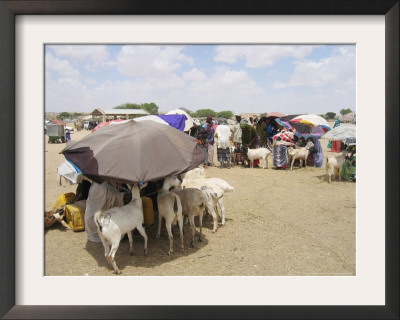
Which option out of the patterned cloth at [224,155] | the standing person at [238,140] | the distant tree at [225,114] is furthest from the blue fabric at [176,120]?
the distant tree at [225,114]

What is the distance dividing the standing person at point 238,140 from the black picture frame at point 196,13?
1079 cm

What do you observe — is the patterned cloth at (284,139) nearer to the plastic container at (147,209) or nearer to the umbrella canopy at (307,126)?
the umbrella canopy at (307,126)

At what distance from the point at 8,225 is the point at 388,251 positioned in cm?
349

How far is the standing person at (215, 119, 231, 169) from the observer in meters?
13.5

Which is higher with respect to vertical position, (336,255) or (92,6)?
(92,6)

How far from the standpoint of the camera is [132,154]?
478 cm

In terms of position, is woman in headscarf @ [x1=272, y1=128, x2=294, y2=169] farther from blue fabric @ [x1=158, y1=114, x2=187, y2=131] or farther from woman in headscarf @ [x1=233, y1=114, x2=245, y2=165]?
blue fabric @ [x1=158, y1=114, x2=187, y2=131]

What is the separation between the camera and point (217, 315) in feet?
10.2

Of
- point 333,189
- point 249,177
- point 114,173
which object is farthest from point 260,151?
point 114,173

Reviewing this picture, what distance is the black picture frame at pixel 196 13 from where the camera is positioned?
3.14m

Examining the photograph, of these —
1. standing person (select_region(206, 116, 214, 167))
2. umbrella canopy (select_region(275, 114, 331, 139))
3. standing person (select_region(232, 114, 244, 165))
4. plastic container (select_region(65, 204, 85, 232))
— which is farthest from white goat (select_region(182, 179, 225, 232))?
umbrella canopy (select_region(275, 114, 331, 139))

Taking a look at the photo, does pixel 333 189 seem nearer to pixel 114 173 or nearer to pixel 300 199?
pixel 300 199

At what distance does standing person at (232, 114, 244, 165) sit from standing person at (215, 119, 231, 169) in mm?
482

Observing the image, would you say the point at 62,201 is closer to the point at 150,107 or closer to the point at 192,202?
the point at 192,202
